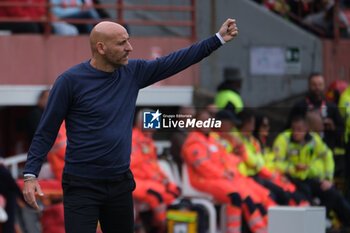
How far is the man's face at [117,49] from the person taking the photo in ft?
16.9

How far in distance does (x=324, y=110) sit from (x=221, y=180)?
1.22 meters

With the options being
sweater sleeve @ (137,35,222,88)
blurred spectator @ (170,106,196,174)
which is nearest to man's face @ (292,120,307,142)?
blurred spectator @ (170,106,196,174)

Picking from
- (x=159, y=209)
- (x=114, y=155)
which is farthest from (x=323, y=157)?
(x=114, y=155)

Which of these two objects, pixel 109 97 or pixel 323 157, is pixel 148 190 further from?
pixel 109 97

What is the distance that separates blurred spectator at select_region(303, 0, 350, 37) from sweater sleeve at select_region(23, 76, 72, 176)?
9035mm

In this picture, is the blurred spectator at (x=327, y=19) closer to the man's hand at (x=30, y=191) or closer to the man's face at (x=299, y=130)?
the man's face at (x=299, y=130)

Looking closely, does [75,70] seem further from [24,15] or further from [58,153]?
[24,15]

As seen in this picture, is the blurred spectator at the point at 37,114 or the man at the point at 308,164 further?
the man at the point at 308,164

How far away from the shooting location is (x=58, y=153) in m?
8.41

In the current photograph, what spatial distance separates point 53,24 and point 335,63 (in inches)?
178

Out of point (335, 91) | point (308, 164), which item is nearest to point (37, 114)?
point (308, 164)

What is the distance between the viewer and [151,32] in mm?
12227

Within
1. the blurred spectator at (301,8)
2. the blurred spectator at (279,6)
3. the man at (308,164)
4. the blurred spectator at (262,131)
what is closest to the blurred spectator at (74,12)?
the blurred spectator at (262,131)

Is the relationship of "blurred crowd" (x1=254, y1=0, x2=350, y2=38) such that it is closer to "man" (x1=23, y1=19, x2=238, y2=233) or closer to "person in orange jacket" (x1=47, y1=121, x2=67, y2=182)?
"person in orange jacket" (x1=47, y1=121, x2=67, y2=182)
